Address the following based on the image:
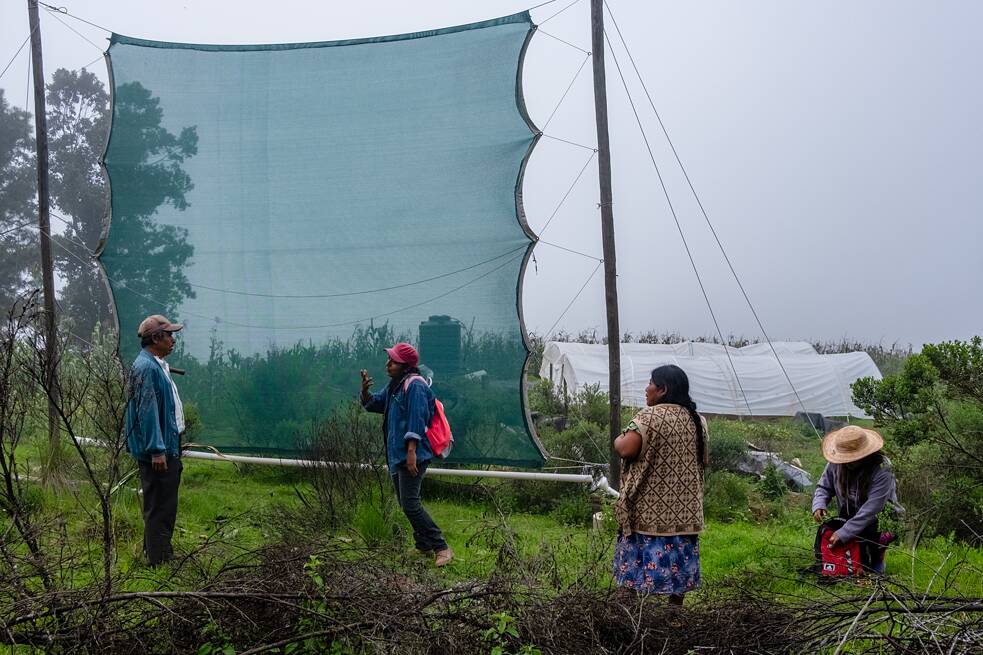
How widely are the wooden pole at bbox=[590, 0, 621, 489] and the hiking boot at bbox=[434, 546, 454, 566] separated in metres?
2.69

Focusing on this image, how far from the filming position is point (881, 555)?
5.11m

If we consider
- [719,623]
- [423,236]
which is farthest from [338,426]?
[719,623]

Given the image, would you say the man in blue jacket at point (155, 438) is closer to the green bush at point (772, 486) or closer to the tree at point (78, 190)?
the green bush at point (772, 486)

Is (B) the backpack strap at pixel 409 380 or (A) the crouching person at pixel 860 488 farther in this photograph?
(B) the backpack strap at pixel 409 380

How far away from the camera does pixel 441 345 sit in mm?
8352

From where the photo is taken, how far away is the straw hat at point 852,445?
5113 mm

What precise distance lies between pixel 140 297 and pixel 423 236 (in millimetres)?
3410

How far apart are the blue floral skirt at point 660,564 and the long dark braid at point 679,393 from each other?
0.47 meters

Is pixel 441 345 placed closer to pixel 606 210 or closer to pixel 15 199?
pixel 606 210

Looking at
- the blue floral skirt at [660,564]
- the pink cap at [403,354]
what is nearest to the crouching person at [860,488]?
the blue floral skirt at [660,564]

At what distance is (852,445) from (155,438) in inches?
171

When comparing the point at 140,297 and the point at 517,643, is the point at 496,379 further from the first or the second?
the point at 517,643

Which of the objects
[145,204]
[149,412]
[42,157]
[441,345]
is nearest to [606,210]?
[441,345]

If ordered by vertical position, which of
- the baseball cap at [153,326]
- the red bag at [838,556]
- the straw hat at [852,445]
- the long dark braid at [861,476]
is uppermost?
the baseball cap at [153,326]
